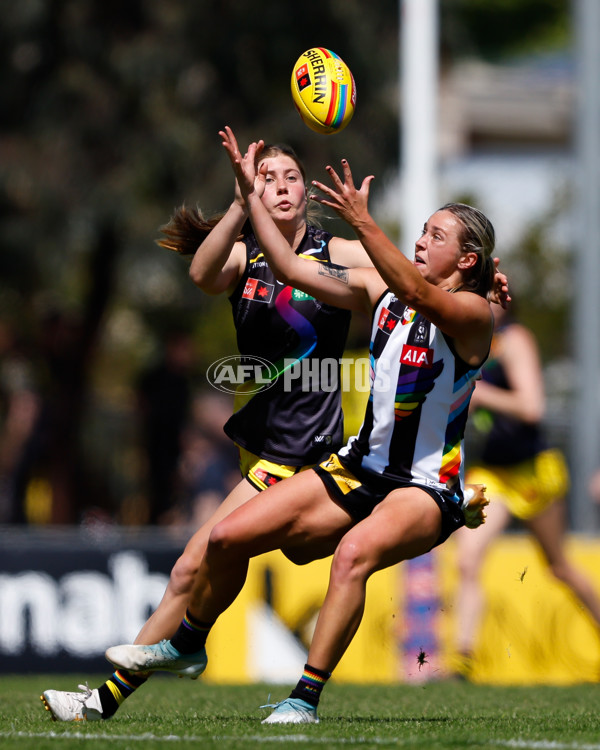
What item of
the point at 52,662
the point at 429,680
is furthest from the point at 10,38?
the point at 429,680

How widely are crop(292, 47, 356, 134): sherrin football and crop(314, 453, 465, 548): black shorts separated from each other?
1424mm

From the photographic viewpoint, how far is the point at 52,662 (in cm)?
926

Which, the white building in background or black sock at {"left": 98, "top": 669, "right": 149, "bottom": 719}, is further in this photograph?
the white building in background

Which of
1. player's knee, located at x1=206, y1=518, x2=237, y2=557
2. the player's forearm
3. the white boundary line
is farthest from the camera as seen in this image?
player's knee, located at x1=206, y1=518, x2=237, y2=557

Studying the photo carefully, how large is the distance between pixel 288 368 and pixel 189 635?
115 centimetres

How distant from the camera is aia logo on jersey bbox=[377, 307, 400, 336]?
5121mm

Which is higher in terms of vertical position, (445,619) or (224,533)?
(224,533)

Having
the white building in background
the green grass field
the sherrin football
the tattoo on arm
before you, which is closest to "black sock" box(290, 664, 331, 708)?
the green grass field

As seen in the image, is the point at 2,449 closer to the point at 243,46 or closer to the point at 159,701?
the point at 243,46

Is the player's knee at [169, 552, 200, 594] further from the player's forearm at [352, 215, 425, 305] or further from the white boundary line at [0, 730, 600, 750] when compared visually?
the player's forearm at [352, 215, 425, 305]

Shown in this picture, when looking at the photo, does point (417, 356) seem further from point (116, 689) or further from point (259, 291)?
point (116, 689)

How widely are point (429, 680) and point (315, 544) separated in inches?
151

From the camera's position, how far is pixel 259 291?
552cm

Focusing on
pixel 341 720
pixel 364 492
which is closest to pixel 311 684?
pixel 341 720
